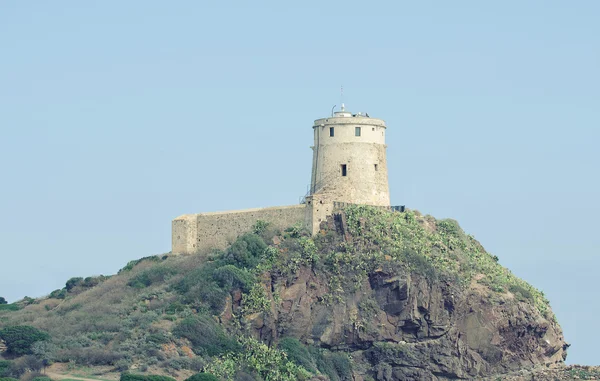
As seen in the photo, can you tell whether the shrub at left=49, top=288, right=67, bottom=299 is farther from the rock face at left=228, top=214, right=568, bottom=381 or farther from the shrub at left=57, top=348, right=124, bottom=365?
the shrub at left=57, top=348, right=124, bottom=365

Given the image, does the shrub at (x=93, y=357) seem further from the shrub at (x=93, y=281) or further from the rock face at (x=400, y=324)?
the shrub at (x=93, y=281)

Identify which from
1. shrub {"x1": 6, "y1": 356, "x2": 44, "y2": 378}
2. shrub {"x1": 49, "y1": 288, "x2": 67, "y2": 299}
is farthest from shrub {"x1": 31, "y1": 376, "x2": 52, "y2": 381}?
shrub {"x1": 49, "y1": 288, "x2": 67, "y2": 299}

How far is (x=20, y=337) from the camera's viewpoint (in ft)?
327

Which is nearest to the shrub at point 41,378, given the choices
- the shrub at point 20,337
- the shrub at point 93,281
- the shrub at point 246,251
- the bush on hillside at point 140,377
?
the bush on hillside at point 140,377

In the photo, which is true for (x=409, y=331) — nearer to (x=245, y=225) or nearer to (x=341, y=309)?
(x=341, y=309)

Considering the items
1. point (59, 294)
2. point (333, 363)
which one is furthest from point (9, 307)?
point (333, 363)

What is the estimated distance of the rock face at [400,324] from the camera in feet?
341

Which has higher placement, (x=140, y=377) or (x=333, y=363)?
(x=333, y=363)

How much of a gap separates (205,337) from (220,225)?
11681 mm

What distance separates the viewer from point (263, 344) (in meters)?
102

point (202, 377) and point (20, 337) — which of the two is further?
point (20, 337)

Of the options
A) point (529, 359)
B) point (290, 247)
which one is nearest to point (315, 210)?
point (290, 247)

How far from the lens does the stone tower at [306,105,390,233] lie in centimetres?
11012

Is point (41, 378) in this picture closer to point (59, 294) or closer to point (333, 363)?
point (333, 363)
